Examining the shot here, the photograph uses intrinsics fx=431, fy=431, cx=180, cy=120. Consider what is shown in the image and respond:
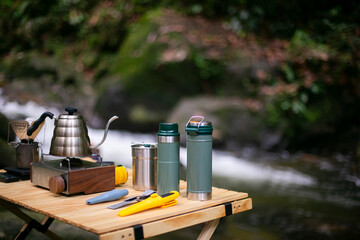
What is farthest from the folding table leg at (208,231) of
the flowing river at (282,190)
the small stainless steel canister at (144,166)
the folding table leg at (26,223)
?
the flowing river at (282,190)

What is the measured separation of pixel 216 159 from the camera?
19.5 ft

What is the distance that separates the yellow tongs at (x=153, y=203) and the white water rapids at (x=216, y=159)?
9.04 ft

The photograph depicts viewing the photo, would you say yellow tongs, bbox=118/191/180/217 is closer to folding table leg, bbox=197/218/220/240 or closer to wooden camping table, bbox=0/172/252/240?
wooden camping table, bbox=0/172/252/240

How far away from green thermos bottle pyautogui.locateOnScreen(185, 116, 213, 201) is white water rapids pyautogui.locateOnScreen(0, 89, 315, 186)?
2.76 meters

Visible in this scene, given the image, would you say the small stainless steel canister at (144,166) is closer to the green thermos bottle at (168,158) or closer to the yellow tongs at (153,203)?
the green thermos bottle at (168,158)

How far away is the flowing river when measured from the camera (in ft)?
11.5

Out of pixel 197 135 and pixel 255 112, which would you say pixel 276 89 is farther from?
pixel 197 135

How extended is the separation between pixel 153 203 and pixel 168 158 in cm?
23

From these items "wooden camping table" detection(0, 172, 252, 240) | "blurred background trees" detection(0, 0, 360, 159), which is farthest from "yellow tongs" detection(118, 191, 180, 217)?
Result: "blurred background trees" detection(0, 0, 360, 159)

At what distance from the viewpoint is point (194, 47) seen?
760 cm

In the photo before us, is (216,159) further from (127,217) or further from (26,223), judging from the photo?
(127,217)

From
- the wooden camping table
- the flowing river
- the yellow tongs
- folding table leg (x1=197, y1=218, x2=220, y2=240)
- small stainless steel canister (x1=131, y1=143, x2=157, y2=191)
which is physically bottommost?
the flowing river

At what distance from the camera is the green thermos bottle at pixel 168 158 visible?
1781mm

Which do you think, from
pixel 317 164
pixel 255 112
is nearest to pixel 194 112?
pixel 255 112
